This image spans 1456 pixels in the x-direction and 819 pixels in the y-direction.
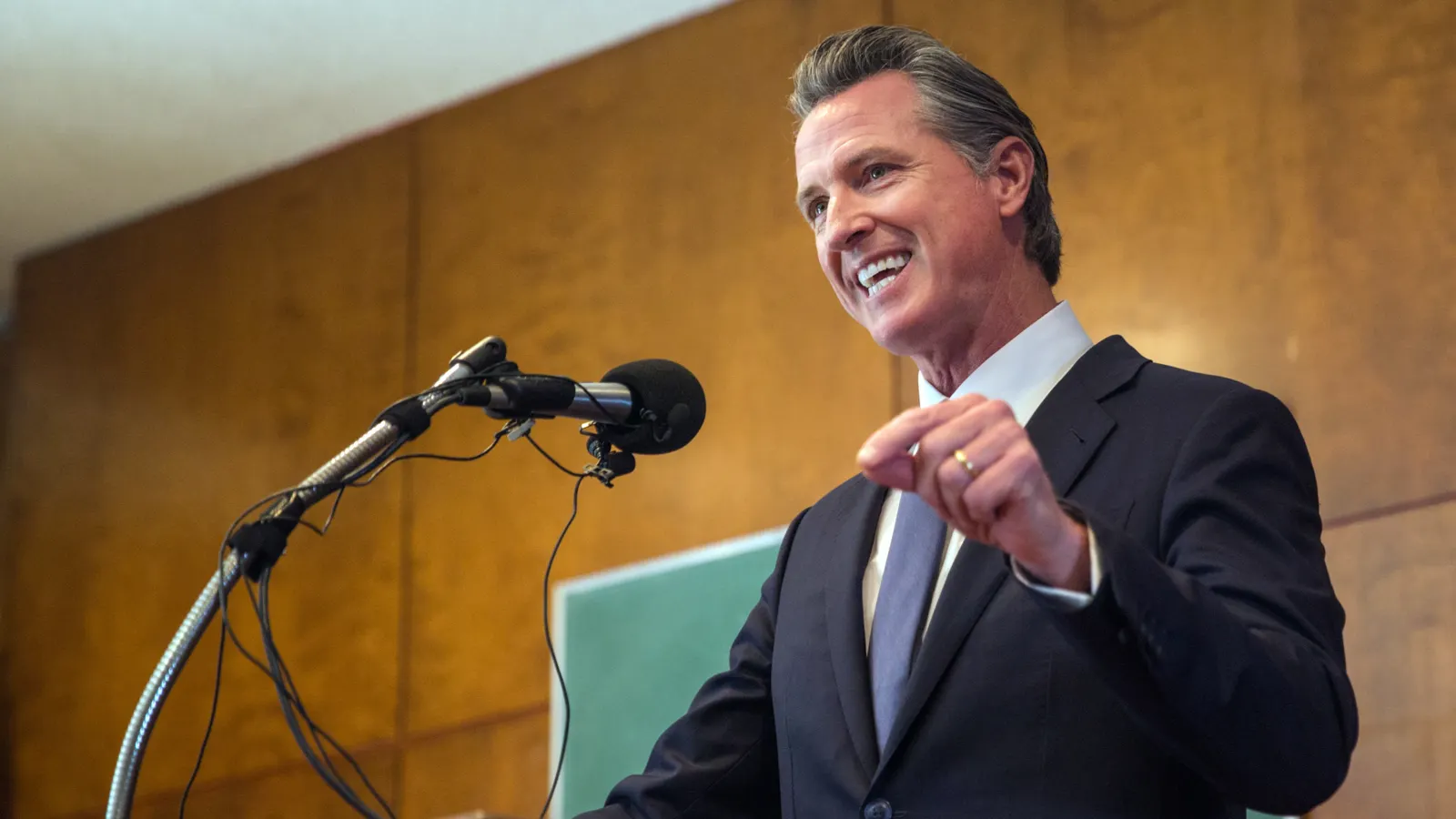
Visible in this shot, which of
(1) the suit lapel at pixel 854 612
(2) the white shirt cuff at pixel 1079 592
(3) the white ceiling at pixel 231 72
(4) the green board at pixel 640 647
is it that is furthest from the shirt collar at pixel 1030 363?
(3) the white ceiling at pixel 231 72

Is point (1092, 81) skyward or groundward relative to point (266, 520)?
skyward

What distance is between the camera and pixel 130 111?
17.7 feet

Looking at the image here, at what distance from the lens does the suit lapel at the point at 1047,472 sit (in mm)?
1626

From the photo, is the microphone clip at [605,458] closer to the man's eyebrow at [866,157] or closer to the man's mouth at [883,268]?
the man's mouth at [883,268]

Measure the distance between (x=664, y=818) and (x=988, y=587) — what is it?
1.44 ft

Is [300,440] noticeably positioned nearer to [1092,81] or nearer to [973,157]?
[1092,81]

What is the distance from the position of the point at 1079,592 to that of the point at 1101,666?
0.06 meters

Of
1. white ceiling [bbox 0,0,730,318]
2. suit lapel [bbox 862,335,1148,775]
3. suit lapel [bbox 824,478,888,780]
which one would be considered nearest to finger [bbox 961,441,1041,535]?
suit lapel [bbox 862,335,1148,775]

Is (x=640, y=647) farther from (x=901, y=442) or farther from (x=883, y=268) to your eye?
(x=901, y=442)

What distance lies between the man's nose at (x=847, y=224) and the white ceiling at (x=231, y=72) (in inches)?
115

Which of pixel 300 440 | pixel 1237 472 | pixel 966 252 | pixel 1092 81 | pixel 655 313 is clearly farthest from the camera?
pixel 300 440

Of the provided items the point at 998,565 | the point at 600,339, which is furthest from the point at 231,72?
the point at 998,565

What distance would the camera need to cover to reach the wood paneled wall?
3.50 meters

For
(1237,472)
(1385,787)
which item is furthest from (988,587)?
(1385,787)
